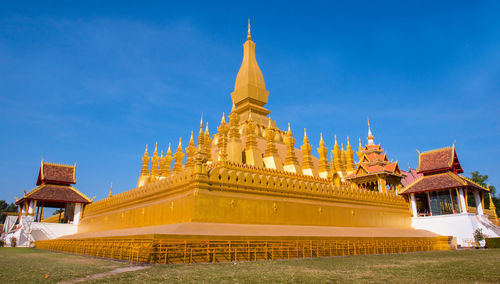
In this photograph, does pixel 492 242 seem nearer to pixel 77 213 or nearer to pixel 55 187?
pixel 77 213

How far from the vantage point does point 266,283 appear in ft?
20.5

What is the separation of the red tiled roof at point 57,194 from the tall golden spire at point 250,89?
15.9 m

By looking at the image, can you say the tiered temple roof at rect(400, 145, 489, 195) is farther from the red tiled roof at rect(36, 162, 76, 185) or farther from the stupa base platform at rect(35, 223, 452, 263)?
the red tiled roof at rect(36, 162, 76, 185)

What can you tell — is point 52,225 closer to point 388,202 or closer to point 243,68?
point 243,68

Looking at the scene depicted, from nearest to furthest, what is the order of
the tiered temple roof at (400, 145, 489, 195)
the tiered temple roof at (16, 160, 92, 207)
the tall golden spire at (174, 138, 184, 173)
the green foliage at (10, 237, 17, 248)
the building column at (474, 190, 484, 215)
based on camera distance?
1. the tiered temple roof at (400, 145, 489, 195)
2. the building column at (474, 190, 484, 215)
3. the tall golden spire at (174, 138, 184, 173)
4. the green foliage at (10, 237, 17, 248)
5. the tiered temple roof at (16, 160, 92, 207)

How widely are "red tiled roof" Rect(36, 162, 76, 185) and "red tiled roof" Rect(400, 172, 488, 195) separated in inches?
1118

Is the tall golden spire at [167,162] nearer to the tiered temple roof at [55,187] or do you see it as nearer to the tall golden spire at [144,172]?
the tall golden spire at [144,172]

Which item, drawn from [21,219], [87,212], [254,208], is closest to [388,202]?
[254,208]

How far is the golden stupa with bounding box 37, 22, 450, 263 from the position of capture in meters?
11.8

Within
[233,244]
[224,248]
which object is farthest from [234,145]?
[224,248]

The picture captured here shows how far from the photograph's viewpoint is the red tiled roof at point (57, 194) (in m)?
27.8

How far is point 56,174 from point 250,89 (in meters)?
19.1

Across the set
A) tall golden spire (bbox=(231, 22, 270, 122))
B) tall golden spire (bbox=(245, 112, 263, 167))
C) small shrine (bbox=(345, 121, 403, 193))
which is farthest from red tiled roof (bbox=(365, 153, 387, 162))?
tall golden spire (bbox=(245, 112, 263, 167))

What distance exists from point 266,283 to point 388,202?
18.7m
